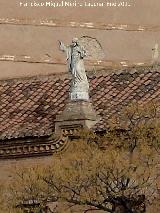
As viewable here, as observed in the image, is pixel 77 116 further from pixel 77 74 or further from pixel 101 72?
pixel 101 72

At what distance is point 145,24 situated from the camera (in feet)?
114

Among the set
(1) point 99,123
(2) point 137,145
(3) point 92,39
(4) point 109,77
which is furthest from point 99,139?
(3) point 92,39

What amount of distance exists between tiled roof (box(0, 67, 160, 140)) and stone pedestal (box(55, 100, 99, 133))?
209 millimetres

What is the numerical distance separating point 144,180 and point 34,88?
7.76m

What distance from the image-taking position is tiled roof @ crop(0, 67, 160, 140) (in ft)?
84.7

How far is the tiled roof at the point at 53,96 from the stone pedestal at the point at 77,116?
209 mm

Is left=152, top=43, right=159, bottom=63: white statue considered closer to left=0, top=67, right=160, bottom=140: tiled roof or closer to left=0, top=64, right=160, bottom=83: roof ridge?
left=0, top=64, right=160, bottom=83: roof ridge

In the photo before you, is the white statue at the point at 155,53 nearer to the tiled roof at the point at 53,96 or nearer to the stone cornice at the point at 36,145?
the tiled roof at the point at 53,96

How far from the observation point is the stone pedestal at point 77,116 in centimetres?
2503

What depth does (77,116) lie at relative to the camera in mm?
25156

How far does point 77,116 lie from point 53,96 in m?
2.26

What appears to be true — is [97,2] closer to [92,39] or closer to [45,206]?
[92,39]

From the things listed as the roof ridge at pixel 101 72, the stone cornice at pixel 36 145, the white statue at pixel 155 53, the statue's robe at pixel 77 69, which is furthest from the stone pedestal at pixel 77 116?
the white statue at pixel 155 53

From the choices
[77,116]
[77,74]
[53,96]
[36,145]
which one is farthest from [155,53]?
[36,145]
